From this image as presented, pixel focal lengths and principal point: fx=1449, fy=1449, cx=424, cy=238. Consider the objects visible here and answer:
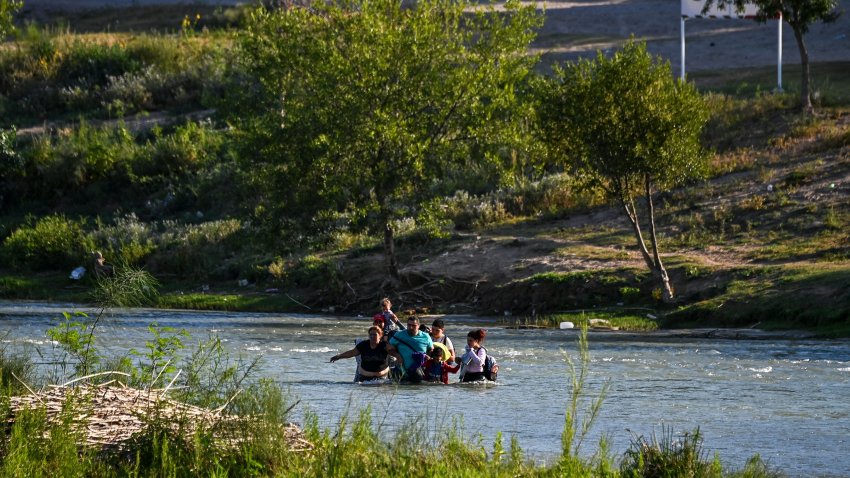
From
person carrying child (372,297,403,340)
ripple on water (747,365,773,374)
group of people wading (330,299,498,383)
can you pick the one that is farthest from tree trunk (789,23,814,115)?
group of people wading (330,299,498,383)

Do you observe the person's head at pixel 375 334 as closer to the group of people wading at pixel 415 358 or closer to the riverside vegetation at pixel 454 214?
the group of people wading at pixel 415 358

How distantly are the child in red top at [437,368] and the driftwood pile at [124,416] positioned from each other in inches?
362

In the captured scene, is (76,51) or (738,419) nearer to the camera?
(738,419)

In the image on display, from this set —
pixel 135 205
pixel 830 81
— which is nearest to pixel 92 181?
pixel 135 205

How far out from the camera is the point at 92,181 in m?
53.9

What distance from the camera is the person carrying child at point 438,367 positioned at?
23.6m

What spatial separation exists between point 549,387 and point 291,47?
16099mm

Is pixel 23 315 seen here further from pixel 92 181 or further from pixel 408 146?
pixel 92 181

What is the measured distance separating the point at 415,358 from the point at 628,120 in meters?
10.1

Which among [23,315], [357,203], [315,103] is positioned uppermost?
[315,103]

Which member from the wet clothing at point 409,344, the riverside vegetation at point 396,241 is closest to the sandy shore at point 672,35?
the riverside vegetation at point 396,241

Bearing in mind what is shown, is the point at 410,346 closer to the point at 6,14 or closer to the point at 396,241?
the point at 6,14

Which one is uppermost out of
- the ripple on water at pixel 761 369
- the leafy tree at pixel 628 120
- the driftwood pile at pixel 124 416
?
the leafy tree at pixel 628 120

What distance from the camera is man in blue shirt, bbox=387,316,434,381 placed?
23.4 metres
